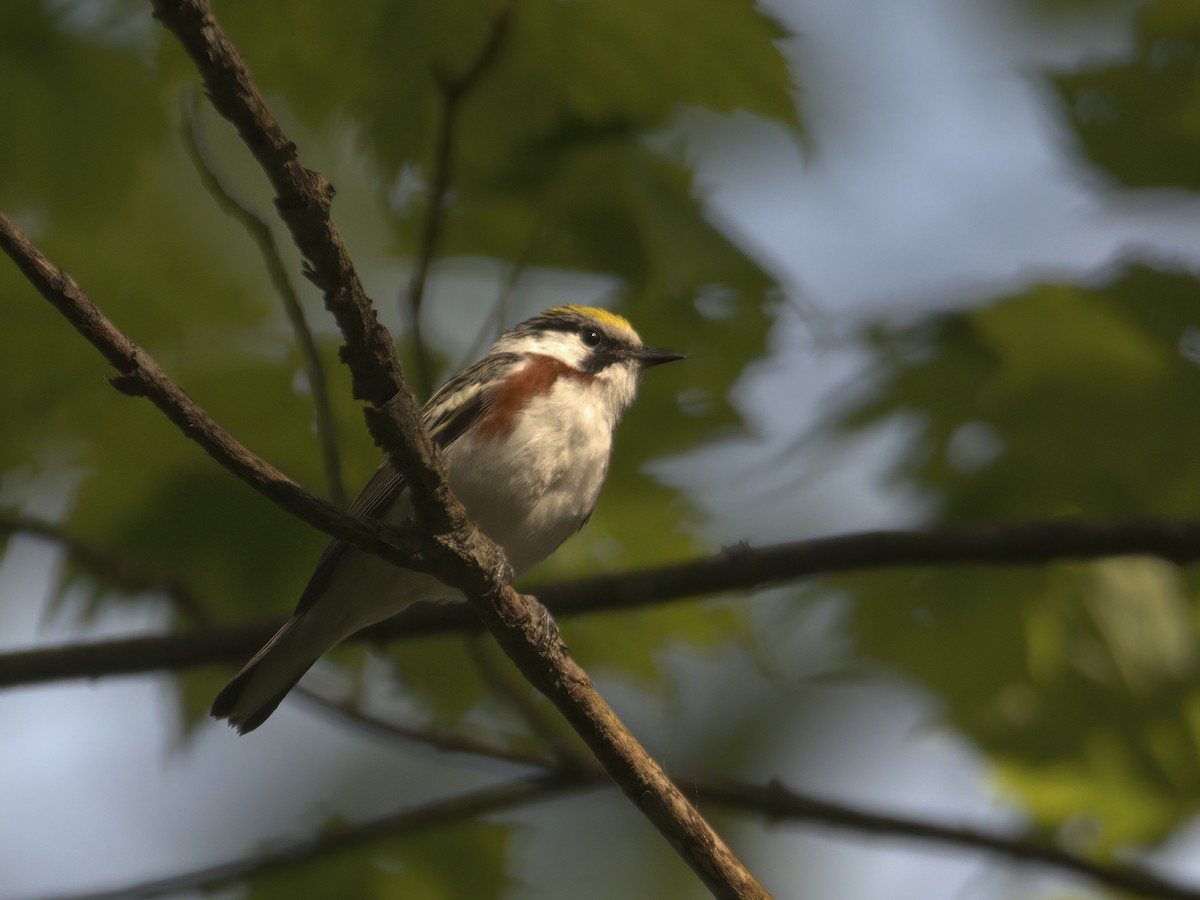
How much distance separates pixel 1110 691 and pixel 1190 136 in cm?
185

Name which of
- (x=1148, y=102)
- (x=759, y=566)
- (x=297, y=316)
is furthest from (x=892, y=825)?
(x=297, y=316)

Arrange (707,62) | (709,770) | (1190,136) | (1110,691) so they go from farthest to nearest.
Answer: (709,770)
(1110,691)
(1190,136)
(707,62)

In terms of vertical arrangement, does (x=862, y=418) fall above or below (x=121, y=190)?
below

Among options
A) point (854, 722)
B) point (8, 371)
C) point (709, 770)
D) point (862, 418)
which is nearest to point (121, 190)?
point (8, 371)

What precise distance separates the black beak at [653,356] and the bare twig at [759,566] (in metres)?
0.71

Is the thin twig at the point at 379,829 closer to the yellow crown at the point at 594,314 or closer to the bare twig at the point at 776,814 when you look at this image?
the bare twig at the point at 776,814

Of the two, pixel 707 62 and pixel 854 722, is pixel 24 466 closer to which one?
pixel 707 62

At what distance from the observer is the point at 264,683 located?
12.3ft

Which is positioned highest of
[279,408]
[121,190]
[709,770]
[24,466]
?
[121,190]

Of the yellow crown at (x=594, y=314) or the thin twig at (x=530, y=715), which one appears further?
the yellow crown at (x=594, y=314)

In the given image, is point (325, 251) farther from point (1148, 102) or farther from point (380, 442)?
point (1148, 102)

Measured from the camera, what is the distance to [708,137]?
5.16 m

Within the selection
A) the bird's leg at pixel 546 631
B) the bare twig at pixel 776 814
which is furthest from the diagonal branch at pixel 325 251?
the bare twig at pixel 776 814

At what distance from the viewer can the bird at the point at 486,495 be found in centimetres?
368
